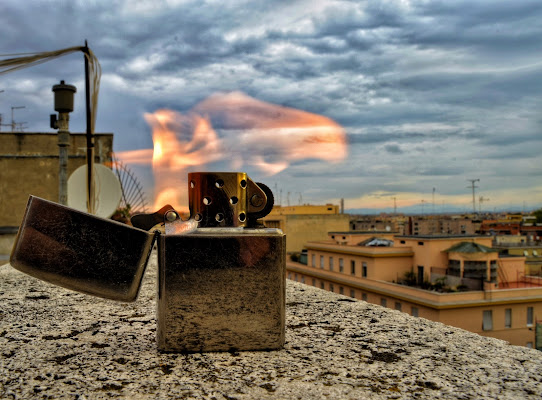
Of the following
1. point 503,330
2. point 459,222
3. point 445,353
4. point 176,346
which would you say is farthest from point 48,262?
point 459,222

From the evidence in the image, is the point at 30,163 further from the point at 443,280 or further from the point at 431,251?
the point at 443,280

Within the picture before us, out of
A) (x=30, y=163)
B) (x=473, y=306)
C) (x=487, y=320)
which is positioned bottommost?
(x=487, y=320)

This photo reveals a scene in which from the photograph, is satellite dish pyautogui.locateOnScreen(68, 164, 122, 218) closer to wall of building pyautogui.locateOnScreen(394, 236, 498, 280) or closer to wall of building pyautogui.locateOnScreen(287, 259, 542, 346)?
wall of building pyautogui.locateOnScreen(287, 259, 542, 346)

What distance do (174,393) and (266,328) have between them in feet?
1.15

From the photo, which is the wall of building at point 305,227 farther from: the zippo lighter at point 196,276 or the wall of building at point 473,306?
the zippo lighter at point 196,276

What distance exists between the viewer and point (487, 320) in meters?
24.4

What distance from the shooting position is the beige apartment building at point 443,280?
23859 millimetres

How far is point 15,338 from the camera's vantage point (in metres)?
1.38

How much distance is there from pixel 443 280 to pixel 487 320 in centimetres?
413

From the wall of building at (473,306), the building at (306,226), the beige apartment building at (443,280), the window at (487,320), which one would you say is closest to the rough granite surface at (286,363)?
the wall of building at (473,306)

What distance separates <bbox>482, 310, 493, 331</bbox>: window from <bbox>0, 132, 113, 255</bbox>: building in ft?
69.0

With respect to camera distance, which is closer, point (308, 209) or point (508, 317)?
point (508, 317)

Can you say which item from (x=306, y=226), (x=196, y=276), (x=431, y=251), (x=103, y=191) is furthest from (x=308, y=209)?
(x=196, y=276)

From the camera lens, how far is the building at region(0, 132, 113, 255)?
54.9 ft
